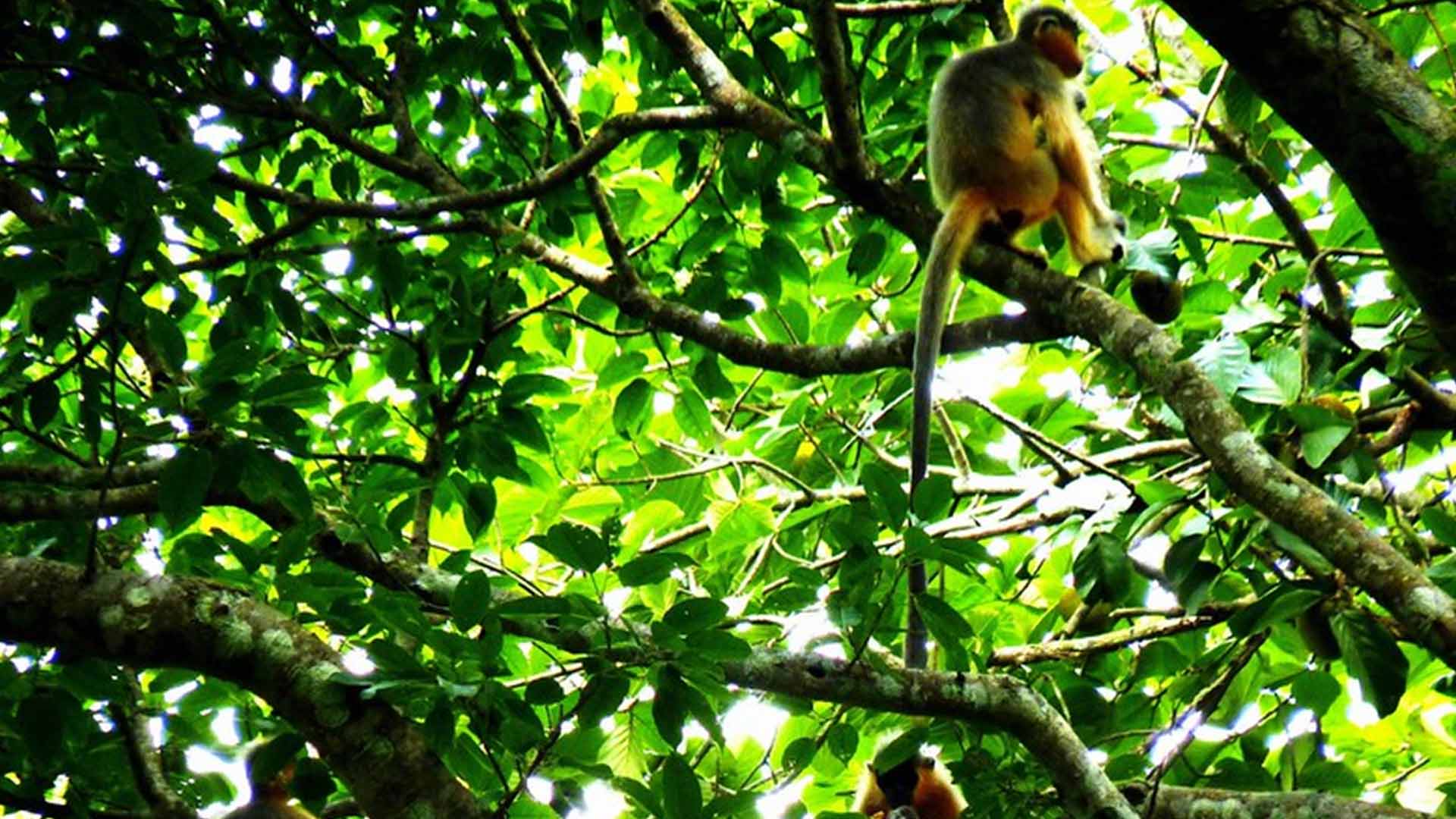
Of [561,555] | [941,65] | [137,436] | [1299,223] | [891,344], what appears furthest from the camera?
[941,65]

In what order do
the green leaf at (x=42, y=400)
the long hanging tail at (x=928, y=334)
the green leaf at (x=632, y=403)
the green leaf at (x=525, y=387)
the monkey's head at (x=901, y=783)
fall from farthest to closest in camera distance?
the monkey's head at (x=901, y=783) < the green leaf at (x=632, y=403) < the green leaf at (x=525, y=387) < the green leaf at (x=42, y=400) < the long hanging tail at (x=928, y=334)

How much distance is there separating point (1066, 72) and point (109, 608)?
3.60 m

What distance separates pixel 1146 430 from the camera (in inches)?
197

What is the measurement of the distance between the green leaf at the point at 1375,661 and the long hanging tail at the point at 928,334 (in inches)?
35.8

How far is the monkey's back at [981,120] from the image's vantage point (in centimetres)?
462

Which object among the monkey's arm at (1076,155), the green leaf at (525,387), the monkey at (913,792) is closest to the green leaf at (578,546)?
the green leaf at (525,387)

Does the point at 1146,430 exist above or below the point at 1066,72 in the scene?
below

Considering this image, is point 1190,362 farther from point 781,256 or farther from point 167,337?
point 167,337

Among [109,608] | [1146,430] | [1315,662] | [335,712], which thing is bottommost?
[335,712]

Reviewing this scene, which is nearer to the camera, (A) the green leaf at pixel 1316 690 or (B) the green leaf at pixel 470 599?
(B) the green leaf at pixel 470 599

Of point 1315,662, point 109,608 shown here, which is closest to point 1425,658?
point 1315,662

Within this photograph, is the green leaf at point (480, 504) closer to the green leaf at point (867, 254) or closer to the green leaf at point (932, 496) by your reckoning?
the green leaf at point (867, 254)

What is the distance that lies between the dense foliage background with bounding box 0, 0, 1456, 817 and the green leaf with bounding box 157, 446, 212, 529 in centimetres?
1

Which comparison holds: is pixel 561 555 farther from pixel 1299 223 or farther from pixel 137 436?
pixel 1299 223
